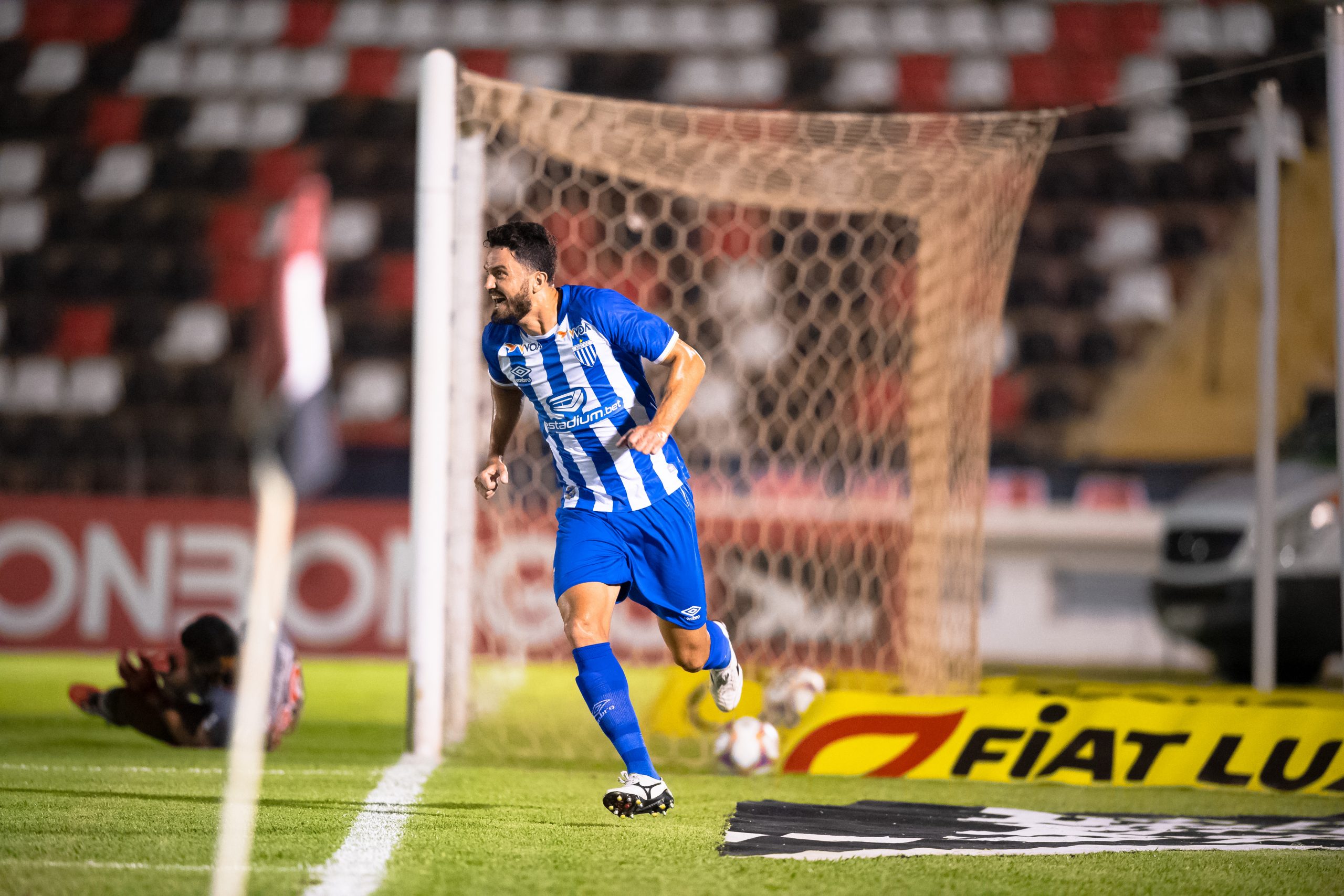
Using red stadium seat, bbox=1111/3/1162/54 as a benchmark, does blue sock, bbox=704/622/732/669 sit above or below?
below

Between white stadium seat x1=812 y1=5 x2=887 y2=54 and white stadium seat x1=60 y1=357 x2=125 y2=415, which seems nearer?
white stadium seat x1=60 y1=357 x2=125 y2=415

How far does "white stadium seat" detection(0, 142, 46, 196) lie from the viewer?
9344mm

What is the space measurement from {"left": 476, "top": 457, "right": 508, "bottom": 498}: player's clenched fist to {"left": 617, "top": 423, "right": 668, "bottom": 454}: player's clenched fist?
38cm

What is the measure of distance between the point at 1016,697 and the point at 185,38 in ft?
27.9

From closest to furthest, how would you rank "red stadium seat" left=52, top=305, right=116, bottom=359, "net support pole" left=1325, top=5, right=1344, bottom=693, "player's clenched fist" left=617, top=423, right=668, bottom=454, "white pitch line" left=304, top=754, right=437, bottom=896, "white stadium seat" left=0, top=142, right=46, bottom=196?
"white pitch line" left=304, top=754, right=437, bottom=896 → "player's clenched fist" left=617, top=423, right=668, bottom=454 → "net support pole" left=1325, top=5, right=1344, bottom=693 → "red stadium seat" left=52, top=305, right=116, bottom=359 → "white stadium seat" left=0, top=142, right=46, bottom=196

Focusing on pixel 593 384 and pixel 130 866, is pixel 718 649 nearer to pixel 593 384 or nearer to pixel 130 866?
pixel 593 384

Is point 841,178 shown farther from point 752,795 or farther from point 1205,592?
point 1205,592

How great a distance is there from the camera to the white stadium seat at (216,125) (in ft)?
31.0

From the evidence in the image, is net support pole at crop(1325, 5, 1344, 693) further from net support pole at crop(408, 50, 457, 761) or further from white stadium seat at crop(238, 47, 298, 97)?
white stadium seat at crop(238, 47, 298, 97)

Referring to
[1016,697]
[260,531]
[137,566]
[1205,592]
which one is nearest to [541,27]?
[137,566]

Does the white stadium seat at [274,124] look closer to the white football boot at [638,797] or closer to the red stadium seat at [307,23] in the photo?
the red stadium seat at [307,23]

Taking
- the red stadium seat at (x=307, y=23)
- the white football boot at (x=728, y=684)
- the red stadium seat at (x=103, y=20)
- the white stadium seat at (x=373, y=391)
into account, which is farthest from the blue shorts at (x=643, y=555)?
the red stadium seat at (x=103, y=20)

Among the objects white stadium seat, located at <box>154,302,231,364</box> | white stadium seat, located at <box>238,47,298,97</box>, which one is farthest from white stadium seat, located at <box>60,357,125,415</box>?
white stadium seat, located at <box>238,47,298,97</box>

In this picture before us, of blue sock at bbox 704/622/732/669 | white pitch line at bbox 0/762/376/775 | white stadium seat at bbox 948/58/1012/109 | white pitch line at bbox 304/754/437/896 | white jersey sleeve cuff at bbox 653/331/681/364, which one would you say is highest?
white stadium seat at bbox 948/58/1012/109
